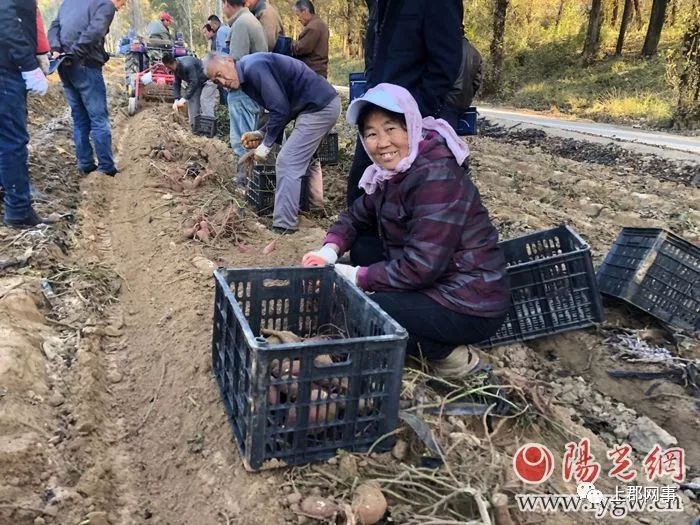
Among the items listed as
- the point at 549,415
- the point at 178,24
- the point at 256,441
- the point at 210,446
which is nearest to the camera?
the point at 256,441

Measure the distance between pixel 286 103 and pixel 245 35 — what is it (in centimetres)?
235

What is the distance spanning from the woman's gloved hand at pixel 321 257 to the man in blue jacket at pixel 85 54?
4373 mm

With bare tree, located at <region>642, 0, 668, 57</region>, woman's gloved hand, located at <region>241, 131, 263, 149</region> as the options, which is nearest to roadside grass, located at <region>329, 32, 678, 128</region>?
bare tree, located at <region>642, 0, 668, 57</region>

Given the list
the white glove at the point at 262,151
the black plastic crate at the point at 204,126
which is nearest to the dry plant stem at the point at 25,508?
the white glove at the point at 262,151

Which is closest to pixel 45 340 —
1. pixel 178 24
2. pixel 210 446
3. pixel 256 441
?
pixel 210 446

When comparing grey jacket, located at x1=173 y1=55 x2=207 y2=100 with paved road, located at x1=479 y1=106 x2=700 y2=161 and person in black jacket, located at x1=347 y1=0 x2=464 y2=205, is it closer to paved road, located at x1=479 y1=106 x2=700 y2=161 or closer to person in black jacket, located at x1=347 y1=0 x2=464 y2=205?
person in black jacket, located at x1=347 y1=0 x2=464 y2=205

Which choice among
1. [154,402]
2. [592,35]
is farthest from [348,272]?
[592,35]

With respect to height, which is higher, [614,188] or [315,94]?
[315,94]

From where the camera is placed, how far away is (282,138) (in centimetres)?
578

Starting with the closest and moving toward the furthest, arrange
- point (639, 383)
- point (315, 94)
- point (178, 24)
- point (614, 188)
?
point (639, 383)
point (315, 94)
point (614, 188)
point (178, 24)

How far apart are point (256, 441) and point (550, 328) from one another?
6.81ft

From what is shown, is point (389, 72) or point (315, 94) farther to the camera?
point (315, 94)

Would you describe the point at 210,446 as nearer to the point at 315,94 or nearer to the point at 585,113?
the point at 315,94

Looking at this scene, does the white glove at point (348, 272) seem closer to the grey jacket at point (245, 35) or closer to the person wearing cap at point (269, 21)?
the grey jacket at point (245, 35)
